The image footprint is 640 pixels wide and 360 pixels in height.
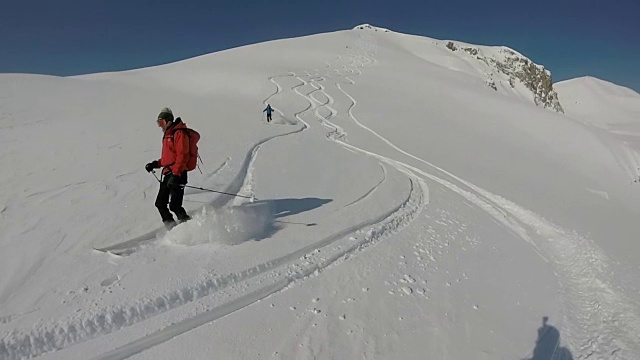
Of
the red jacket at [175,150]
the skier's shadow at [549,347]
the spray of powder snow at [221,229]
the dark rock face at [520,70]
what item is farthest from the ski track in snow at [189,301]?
the dark rock face at [520,70]

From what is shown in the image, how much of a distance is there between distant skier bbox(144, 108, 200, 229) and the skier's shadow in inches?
162

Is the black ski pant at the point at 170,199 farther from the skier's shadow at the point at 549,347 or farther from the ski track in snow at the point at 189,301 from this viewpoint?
the skier's shadow at the point at 549,347

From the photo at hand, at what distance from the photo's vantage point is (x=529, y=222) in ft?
21.1

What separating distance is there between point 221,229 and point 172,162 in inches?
39.8

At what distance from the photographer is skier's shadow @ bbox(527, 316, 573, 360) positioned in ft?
10.5

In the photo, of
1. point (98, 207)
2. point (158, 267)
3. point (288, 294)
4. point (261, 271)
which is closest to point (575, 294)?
point (288, 294)

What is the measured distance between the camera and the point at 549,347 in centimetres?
330

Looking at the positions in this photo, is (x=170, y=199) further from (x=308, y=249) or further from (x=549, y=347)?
(x=549, y=347)

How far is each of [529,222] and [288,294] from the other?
498 cm

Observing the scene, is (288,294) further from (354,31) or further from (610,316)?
(354,31)

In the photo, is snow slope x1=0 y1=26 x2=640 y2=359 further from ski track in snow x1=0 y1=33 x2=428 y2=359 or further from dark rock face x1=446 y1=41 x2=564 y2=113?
dark rock face x1=446 y1=41 x2=564 y2=113

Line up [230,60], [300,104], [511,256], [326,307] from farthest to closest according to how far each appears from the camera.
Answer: [230,60] < [300,104] < [511,256] < [326,307]

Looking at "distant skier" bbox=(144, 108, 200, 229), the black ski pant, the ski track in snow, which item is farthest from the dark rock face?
the black ski pant

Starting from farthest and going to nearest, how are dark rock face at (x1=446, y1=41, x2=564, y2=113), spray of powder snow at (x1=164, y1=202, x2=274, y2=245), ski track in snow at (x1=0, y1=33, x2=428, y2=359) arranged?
1. dark rock face at (x1=446, y1=41, x2=564, y2=113)
2. spray of powder snow at (x1=164, y1=202, x2=274, y2=245)
3. ski track in snow at (x1=0, y1=33, x2=428, y2=359)
